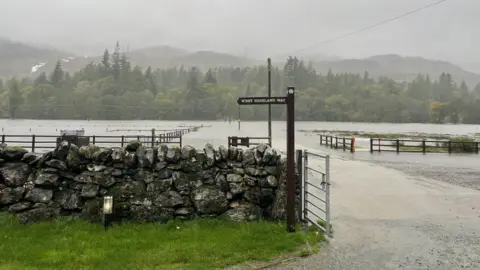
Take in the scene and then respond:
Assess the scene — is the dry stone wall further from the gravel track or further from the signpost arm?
the gravel track

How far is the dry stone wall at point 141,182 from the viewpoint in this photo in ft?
20.6

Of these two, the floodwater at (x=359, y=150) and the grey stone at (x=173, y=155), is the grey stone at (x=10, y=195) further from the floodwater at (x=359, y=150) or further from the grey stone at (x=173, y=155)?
the floodwater at (x=359, y=150)

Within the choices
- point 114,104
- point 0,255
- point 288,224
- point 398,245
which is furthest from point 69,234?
point 114,104

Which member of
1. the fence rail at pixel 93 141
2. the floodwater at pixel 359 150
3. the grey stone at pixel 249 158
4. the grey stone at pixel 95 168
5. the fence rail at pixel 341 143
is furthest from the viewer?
the fence rail at pixel 341 143

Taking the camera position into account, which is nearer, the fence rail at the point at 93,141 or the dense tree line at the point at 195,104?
the fence rail at the point at 93,141

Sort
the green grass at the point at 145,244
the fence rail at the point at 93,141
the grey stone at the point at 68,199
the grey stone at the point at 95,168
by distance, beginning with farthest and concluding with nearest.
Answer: the fence rail at the point at 93,141 < the grey stone at the point at 95,168 < the grey stone at the point at 68,199 < the green grass at the point at 145,244

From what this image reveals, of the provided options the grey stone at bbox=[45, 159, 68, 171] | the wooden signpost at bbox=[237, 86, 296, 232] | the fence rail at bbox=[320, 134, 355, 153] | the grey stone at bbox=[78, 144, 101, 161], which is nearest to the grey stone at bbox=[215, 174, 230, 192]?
the wooden signpost at bbox=[237, 86, 296, 232]

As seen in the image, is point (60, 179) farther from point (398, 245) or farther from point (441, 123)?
point (441, 123)

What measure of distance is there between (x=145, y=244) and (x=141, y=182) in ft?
4.84

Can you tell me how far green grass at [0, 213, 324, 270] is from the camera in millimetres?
4660

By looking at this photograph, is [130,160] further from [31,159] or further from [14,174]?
[14,174]

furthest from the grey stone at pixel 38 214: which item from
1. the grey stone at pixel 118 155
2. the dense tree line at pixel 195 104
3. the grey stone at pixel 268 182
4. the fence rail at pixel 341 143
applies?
the dense tree line at pixel 195 104

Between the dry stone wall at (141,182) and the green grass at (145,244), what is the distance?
283mm

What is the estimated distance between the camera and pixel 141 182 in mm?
6488
